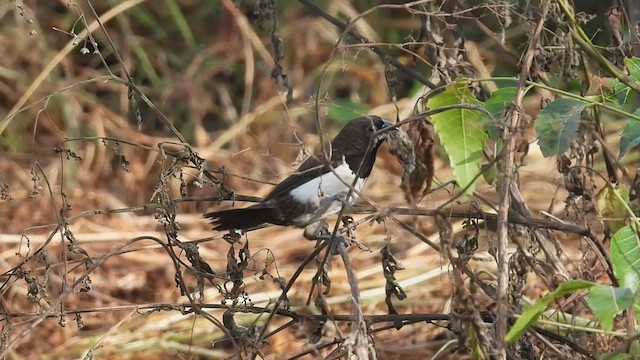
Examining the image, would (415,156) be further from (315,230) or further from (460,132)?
(315,230)

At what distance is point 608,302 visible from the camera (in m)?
1.90

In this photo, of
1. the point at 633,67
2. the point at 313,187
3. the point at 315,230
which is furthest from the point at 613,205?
the point at 315,230

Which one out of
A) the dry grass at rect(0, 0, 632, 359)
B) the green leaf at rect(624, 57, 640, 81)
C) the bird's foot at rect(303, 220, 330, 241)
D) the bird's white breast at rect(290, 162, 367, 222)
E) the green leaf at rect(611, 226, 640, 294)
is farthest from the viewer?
the dry grass at rect(0, 0, 632, 359)

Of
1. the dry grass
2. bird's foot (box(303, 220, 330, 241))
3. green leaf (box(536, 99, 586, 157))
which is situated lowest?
green leaf (box(536, 99, 586, 157))

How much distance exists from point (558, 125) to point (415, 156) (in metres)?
0.31

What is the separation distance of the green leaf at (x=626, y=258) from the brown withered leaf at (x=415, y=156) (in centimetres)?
41

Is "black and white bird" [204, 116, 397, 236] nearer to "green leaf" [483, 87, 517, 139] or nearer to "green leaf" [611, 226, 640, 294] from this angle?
"green leaf" [483, 87, 517, 139]

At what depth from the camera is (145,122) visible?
6074 mm

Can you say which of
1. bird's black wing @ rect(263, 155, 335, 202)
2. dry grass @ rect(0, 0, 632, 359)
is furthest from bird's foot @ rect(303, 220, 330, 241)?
dry grass @ rect(0, 0, 632, 359)

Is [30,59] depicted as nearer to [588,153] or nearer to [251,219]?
[251,219]

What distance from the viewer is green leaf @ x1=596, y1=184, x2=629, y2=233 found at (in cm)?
236

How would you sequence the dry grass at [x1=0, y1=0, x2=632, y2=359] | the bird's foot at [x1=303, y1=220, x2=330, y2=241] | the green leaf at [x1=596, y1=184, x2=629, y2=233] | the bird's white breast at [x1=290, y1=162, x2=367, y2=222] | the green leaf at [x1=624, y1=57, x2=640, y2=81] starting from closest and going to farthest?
the green leaf at [x1=596, y1=184, x2=629, y2=233], the green leaf at [x1=624, y1=57, x2=640, y2=81], the bird's white breast at [x1=290, y1=162, x2=367, y2=222], the bird's foot at [x1=303, y1=220, x2=330, y2=241], the dry grass at [x1=0, y1=0, x2=632, y2=359]

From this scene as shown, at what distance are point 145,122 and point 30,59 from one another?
0.72 metres

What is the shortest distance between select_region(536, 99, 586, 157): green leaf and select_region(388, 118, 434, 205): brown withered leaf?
9.2 inches
